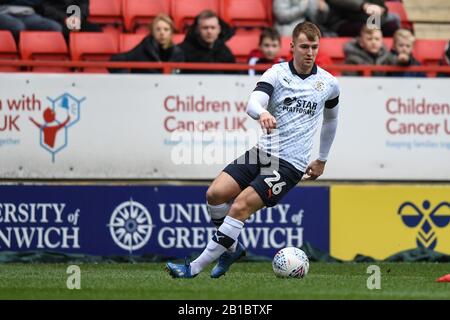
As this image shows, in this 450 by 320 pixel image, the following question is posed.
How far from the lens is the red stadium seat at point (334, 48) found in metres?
15.7

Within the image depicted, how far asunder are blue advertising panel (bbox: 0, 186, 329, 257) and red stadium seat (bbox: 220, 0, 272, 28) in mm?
3277

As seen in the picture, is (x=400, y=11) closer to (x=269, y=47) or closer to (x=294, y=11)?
(x=294, y=11)

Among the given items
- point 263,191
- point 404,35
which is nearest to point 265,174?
point 263,191

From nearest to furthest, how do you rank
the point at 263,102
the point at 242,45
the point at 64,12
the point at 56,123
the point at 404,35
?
the point at 263,102
the point at 56,123
the point at 404,35
the point at 64,12
the point at 242,45

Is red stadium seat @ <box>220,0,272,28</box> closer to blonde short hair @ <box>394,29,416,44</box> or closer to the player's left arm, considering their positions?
blonde short hair @ <box>394,29,416,44</box>

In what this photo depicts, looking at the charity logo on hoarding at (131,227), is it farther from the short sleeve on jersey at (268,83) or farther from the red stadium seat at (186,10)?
the short sleeve on jersey at (268,83)

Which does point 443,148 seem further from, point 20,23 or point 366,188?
point 20,23

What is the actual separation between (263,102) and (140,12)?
6.47 m

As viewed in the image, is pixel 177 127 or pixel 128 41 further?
pixel 128 41

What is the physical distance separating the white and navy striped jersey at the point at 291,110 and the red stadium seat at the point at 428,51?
20.8 ft

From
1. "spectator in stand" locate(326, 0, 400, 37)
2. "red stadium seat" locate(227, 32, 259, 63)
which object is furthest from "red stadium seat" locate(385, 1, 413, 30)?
"red stadium seat" locate(227, 32, 259, 63)

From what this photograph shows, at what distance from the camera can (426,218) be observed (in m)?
14.1

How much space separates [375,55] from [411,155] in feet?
4.68

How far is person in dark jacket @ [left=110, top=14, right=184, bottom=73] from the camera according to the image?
1419 centimetres
